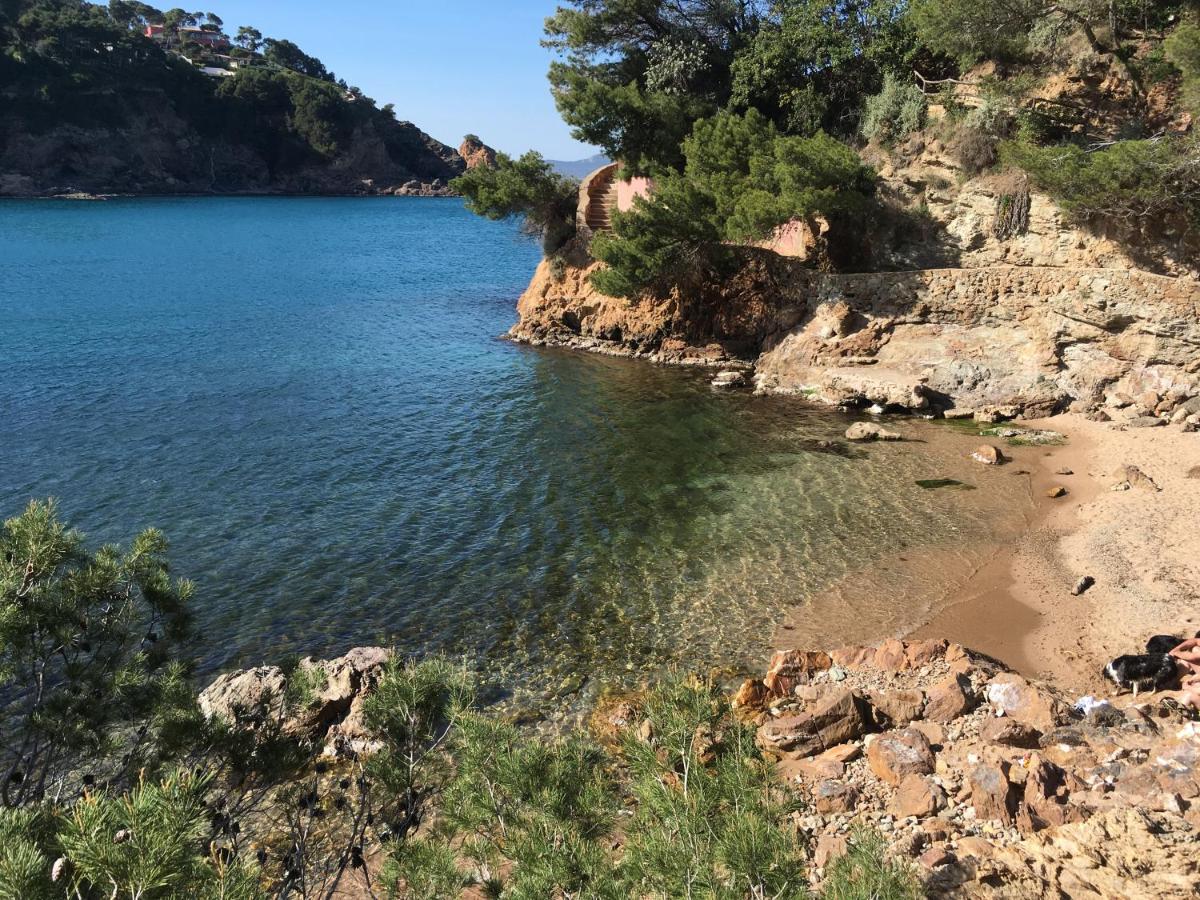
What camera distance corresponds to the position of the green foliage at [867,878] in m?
4.32

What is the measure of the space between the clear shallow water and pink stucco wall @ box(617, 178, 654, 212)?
7233 mm

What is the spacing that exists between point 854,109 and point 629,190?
9.44 meters

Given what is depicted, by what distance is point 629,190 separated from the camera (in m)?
34.0

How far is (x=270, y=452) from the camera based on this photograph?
21734 millimetres

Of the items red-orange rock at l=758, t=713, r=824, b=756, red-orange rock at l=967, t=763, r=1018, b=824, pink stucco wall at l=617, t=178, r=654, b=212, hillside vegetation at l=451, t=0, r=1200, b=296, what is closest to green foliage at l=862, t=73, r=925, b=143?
hillside vegetation at l=451, t=0, r=1200, b=296

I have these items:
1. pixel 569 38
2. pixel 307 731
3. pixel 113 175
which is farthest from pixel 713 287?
pixel 113 175

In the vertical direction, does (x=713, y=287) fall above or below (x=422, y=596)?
above

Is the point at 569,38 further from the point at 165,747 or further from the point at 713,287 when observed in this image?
the point at 165,747

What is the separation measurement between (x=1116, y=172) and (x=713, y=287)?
13.6 meters

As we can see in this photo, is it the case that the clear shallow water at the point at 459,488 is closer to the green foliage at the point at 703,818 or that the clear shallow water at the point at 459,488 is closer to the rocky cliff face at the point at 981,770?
the rocky cliff face at the point at 981,770

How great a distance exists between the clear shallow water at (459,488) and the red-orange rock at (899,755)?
3291 millimetres

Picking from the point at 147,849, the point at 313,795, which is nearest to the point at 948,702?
the point at 313,795

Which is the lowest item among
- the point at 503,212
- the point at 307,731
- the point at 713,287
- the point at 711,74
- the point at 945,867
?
the point at 307,731

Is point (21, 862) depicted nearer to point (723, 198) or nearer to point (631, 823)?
point (631, 823)
